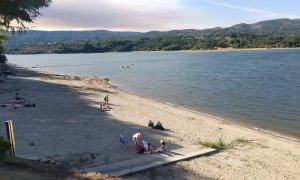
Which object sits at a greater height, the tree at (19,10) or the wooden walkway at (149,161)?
the tree at (19,10)

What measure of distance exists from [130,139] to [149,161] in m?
4.50

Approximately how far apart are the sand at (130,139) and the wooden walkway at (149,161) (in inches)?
12.8

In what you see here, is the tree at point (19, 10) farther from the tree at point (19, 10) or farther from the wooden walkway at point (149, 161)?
the wooden walkway at point (149, 161)

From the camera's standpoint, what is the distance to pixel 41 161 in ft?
47.9

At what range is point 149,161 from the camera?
16.7 metres

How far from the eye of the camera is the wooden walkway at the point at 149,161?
15.1m

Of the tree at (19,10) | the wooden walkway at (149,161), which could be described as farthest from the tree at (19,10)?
the wooden walkway at (149,161)

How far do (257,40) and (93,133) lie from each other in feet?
576

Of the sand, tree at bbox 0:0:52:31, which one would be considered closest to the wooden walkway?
the sand

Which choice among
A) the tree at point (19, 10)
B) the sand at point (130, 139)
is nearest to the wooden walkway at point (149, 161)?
the sand at point (130, 139)

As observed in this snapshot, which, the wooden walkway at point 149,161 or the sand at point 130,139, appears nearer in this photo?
the wooden walkway at point 149,161

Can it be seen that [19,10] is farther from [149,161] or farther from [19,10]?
[149,161]

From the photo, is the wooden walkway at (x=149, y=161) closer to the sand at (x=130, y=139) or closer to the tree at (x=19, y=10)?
the sand at (x=130, y=139)

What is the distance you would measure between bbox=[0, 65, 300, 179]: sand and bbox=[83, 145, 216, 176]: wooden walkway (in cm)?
33
